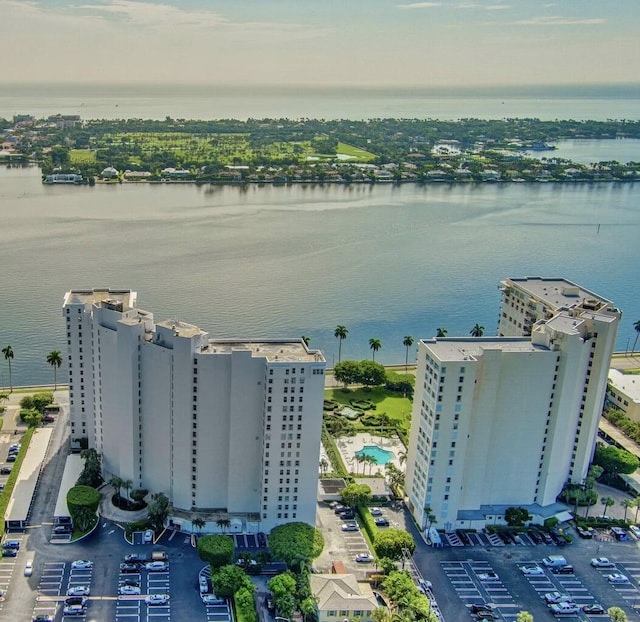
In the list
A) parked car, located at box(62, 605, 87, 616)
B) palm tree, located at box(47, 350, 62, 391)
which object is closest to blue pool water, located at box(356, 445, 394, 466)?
parked car, located at box(62, 605, 87, 616)

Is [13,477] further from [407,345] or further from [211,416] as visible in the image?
[407,345]

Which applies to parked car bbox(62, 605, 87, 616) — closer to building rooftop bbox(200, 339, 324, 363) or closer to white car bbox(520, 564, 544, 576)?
building rooftop bbox(200, 339, 324, 363)

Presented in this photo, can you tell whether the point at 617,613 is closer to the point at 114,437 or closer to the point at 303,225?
the point at 114,437

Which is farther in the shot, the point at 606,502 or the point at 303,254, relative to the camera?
the point at 303,254

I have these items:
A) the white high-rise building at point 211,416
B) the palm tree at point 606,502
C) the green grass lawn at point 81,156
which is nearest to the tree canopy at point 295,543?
the white high-rise building at point 211,416

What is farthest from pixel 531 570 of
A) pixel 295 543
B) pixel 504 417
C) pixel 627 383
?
pixel 627 383

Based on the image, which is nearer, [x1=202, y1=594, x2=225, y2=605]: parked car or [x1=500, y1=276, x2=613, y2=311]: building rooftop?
[x1=202, y1=594, x2=225, y2=605]: parked car
